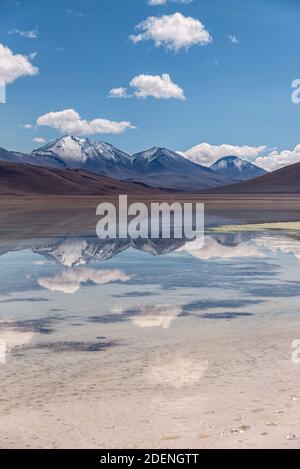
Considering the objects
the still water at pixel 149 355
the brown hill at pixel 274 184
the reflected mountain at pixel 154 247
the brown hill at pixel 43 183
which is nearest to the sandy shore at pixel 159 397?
the still water at pixel 149 355

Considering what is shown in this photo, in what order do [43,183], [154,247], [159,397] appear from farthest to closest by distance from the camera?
[43,183] → [154,247] → [159,397]

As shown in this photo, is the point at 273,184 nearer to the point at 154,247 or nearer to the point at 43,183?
the point at 43,183

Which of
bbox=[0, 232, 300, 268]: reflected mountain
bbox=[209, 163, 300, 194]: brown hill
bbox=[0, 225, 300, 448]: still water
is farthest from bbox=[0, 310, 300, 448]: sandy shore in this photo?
bbox=[209, 163, 300, 194]: brown hill

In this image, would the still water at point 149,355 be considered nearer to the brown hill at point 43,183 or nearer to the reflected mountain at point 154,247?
the reflected mountain at point 154,247

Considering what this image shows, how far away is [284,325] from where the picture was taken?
31.4 ft

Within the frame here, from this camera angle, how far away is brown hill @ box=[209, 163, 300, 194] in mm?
164950

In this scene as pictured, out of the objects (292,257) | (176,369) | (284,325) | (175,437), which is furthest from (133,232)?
(175,437)

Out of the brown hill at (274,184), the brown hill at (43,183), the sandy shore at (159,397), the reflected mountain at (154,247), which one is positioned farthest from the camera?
the brown hill at (274,184)

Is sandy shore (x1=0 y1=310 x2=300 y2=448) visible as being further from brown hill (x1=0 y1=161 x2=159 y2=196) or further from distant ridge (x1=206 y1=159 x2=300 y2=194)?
distant ridge (x1=206 y1=159 x2=300 y2=194)

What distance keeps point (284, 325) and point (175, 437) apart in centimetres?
454

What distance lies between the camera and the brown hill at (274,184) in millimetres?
164950

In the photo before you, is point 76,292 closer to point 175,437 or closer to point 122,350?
point 122,350

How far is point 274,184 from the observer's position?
17262 cm

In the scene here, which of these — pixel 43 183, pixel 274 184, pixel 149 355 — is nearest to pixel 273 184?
pixel 274 184
